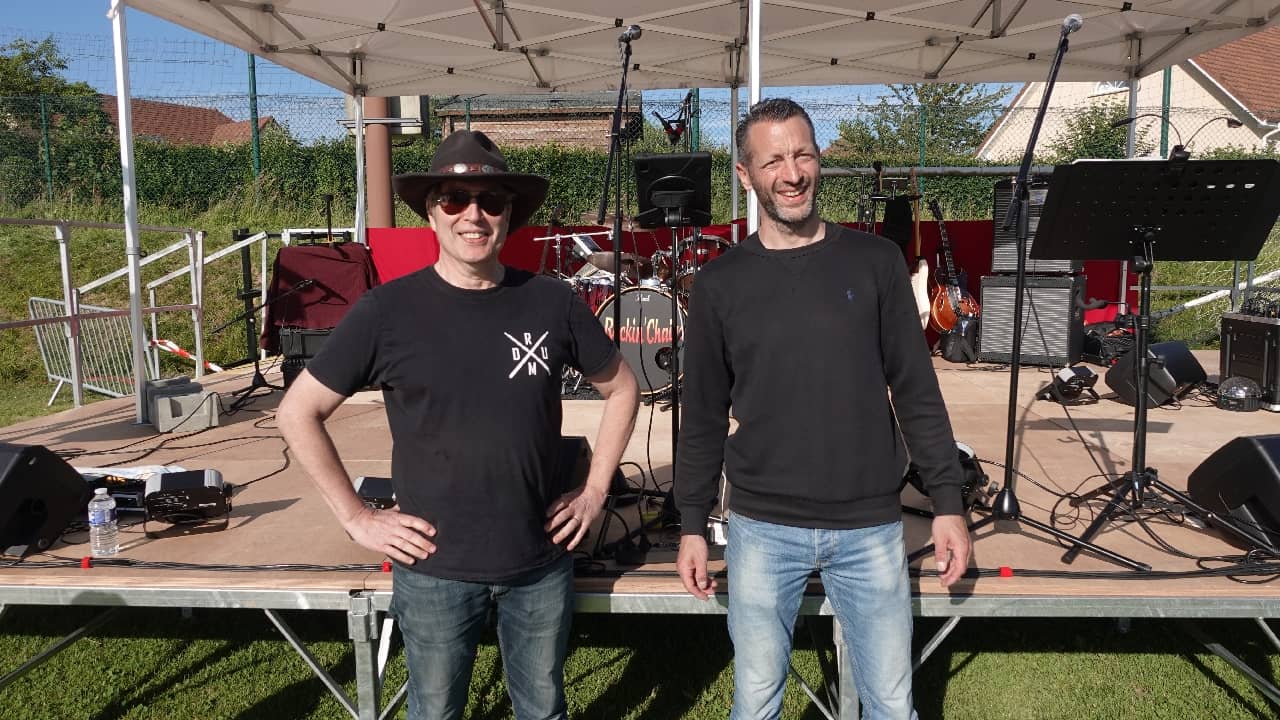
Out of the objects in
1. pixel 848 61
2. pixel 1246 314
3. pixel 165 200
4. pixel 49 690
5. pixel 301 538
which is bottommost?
pixel 49 690

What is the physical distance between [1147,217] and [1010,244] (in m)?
6.00

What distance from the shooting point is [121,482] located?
144 inches

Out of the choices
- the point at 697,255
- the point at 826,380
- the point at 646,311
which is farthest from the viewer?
the point at 697,255

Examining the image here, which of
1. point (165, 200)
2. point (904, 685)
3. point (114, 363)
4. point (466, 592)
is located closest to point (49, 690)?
point (466, 592)

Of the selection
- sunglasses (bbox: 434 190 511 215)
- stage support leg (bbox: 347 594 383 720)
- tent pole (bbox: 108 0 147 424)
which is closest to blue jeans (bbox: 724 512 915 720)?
sunglasses (bbox: 434 190 511 215)

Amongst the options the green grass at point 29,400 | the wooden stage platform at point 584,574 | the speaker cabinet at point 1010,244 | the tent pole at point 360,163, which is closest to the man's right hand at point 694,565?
the wooden stage platform at point 584,574

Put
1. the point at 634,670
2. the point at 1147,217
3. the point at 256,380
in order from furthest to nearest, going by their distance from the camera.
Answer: the point at 256,380 < the point at 634,670 < the point at 1147,217

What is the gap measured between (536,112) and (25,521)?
52.4 feet

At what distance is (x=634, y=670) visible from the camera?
3.44 m

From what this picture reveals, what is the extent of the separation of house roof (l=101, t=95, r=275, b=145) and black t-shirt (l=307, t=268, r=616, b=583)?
13.4 m

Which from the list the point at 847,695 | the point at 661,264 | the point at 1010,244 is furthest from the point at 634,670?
the point at 1010,244

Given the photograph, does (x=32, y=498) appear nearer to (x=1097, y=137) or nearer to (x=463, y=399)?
(x=463, y=399)

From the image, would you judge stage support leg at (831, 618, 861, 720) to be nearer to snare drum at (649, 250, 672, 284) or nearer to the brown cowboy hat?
the brown cowboy hat

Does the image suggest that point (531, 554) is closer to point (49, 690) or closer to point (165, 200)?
point (49, 690)
